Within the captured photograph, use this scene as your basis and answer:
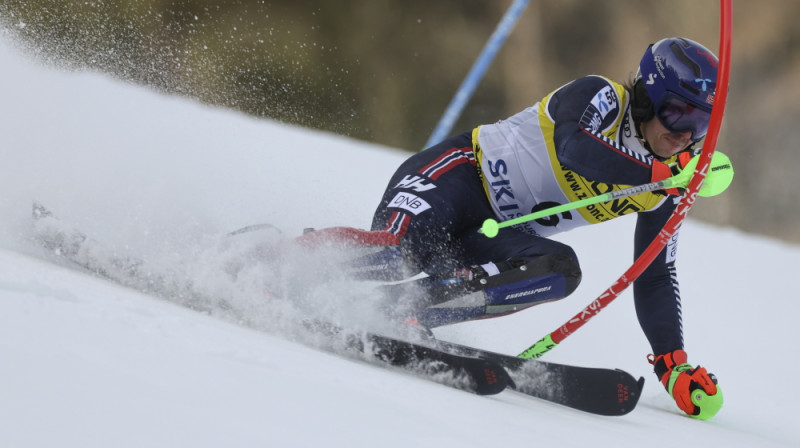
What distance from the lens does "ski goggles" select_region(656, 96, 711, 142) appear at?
7.62 ft

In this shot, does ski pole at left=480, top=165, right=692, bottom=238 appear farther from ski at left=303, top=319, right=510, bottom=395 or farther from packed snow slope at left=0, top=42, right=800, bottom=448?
ski at left=303, top=319, right=510, bottom=395

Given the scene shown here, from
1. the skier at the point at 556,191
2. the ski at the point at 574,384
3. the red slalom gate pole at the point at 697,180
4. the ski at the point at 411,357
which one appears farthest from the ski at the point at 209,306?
the red slalom gate pole at the point at 697,180

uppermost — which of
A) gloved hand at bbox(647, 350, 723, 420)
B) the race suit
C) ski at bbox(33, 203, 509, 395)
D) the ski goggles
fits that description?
the ski goggles

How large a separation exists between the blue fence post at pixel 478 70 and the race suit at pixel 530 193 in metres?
4.07

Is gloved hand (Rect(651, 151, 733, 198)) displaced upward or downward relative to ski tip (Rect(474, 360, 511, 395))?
upward

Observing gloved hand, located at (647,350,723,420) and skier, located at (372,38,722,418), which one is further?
gloved hand, located at (647,350,723,420)

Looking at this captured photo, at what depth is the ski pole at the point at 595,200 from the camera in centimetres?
220

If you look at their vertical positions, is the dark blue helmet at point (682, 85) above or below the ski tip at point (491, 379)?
above

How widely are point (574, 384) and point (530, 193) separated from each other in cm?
74

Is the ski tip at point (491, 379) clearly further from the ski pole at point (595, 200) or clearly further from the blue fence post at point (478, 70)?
the blue fence post at point (478, 70)

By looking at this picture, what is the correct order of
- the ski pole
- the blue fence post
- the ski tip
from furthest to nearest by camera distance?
the blue fence post < the ski pole < the ski tip

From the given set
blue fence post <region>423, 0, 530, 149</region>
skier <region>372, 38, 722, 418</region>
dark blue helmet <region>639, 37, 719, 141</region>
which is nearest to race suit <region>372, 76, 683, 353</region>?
skier <region>372, 38, 722, 418</region>

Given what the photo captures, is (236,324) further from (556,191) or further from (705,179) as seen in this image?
(705,179)

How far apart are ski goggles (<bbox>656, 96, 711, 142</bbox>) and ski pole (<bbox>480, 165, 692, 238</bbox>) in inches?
8.7
